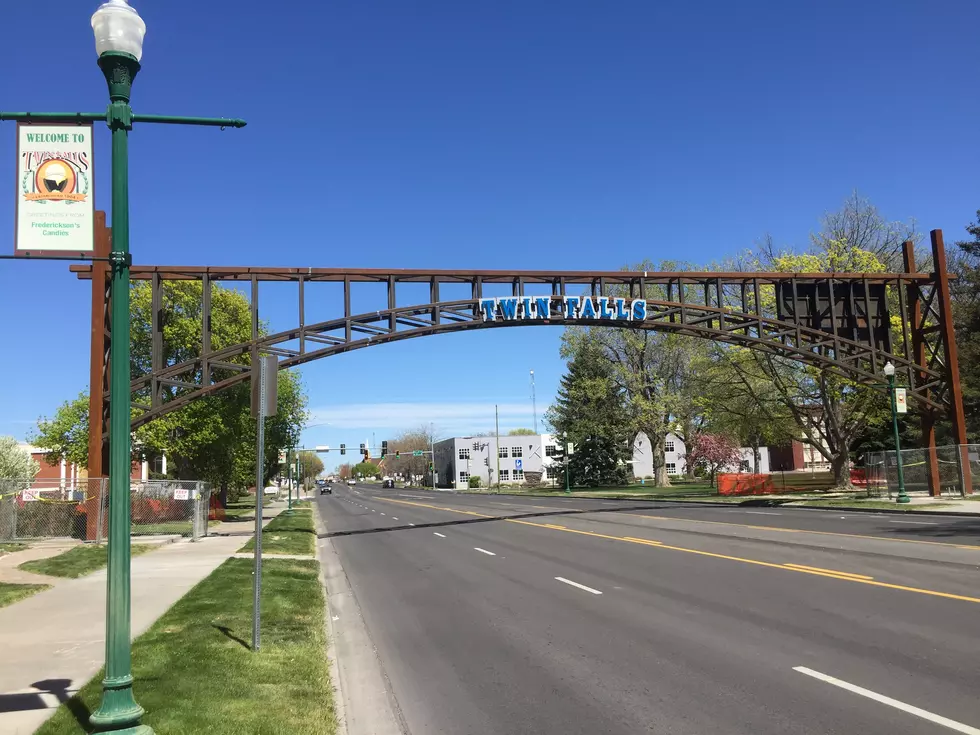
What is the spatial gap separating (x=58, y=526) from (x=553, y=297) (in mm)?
17986

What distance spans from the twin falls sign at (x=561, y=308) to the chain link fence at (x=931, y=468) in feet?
39.4

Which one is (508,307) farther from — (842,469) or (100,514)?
(842,469)

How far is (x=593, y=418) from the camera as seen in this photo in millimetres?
67688

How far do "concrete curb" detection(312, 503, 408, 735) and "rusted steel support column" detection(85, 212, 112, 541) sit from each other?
13681 mm

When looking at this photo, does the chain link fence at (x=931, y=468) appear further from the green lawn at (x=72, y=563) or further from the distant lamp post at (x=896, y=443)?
the green lawn at (x=72, y=563)

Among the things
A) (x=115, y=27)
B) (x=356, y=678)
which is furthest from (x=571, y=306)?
(x=115, y=27)

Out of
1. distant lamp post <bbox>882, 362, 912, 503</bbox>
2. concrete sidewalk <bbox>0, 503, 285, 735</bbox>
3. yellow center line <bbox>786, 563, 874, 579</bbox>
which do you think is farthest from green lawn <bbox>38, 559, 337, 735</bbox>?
distant lamp post <bbox>882, 362, 912, 503</bbox>

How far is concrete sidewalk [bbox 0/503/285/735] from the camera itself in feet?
22.0

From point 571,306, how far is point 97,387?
16211 mm

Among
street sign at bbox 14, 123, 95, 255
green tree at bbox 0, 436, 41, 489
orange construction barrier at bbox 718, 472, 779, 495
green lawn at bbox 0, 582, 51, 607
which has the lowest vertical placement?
orange construction barrier at bbox 718, 472, 779, 495

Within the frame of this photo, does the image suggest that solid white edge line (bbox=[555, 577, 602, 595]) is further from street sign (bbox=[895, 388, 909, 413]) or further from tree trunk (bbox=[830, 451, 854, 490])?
tree trunk (bbox=[830, 451, 854, 490])

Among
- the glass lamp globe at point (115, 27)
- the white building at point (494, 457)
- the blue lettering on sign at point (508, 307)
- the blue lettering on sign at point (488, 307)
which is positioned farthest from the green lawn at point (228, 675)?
the white building at point (494, 457)

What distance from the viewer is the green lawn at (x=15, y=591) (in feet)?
40.6

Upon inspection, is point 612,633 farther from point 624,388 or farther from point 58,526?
point 624,388
